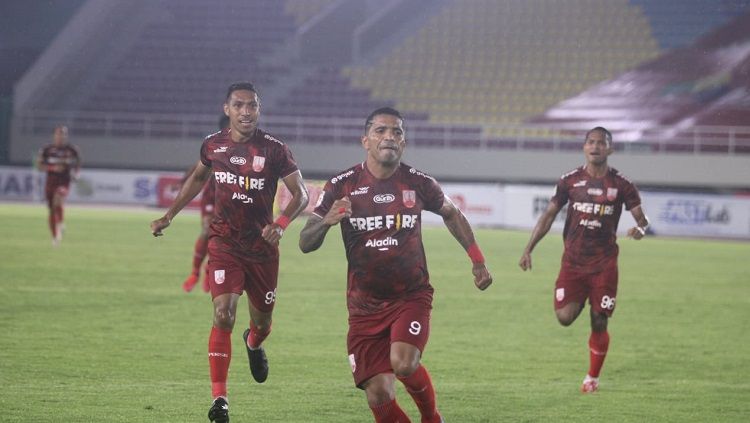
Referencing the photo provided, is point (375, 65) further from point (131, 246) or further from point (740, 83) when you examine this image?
point (131, 246)

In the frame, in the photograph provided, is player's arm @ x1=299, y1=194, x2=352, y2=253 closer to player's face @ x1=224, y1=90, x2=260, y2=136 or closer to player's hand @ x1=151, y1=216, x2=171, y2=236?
player's face @ x1=224, y1=90, x2=260, y2=136

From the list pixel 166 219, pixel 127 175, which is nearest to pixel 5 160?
pixel 127 175

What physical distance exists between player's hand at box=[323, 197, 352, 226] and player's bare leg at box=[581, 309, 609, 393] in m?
4.22

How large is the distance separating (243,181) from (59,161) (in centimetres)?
1502

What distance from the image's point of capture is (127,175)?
38719mm

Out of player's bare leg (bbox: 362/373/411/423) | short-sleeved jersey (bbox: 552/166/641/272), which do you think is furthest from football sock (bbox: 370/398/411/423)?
short-sleeved jersey (bbox: 552/166/641/272)

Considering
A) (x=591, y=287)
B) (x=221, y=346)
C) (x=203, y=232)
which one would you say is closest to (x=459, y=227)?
(x=221, y=346)

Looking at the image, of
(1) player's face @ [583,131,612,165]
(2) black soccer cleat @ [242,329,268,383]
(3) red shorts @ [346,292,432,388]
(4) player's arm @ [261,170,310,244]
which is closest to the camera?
(3) red shorts @ [346,292,432,388]

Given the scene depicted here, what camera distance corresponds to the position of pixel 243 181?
8.80 m

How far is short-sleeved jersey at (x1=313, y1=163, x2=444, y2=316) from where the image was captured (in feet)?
23.3

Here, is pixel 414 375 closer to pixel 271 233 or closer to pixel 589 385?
pixel 271 233

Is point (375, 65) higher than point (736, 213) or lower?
higher

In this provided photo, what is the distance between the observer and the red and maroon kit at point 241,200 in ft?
28.9

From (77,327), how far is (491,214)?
22.2 metres
